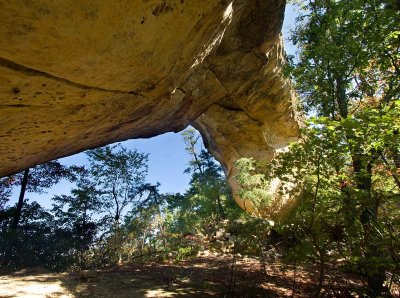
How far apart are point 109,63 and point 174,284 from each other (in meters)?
6.17

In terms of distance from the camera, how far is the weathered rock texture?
2.87 metres

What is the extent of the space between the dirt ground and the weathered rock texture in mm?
3063

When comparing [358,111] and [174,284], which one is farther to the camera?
[174,284]

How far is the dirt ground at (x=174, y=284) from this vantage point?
657 centimetres

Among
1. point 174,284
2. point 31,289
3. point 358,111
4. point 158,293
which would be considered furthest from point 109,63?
point 174,284

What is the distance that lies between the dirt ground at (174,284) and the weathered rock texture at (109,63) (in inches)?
121

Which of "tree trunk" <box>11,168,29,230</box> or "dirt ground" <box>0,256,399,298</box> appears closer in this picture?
"dirt ground" <box>0,256,399,298</box>

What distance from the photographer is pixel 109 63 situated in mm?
3686

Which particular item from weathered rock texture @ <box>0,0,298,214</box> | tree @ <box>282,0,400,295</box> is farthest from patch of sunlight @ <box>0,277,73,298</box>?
tree @ <box>282,0,400,295</box>

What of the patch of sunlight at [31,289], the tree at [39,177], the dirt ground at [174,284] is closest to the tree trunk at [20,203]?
the tree at [39,177]

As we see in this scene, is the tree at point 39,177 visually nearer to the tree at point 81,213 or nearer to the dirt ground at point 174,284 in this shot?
the tree at point 81,213

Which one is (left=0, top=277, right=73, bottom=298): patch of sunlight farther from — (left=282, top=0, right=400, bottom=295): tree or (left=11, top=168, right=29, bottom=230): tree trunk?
(left=11, top=168, right=29, bottom=230): tree trunk

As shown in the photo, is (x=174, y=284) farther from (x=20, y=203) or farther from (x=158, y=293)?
(x=20, y=203)

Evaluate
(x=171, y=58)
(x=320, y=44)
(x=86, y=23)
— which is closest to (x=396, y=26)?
(x=320, y=44)
